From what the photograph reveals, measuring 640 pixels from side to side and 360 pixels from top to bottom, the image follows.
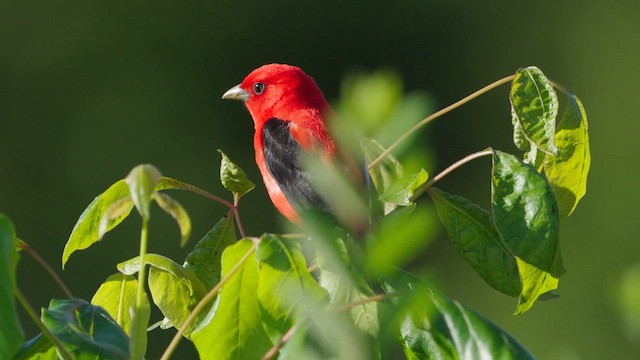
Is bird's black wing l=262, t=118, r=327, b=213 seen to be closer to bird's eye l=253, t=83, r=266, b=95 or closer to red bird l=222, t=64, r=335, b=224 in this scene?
red bird l=222, t=64, r=335, b=224

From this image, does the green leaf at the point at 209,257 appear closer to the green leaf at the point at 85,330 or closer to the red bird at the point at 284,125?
the green leaf at the point at 85,330

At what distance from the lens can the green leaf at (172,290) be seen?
1.56m

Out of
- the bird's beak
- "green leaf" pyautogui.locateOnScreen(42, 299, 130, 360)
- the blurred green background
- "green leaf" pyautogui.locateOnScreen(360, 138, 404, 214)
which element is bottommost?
the blurred green background

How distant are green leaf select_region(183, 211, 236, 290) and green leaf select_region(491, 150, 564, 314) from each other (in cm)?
45

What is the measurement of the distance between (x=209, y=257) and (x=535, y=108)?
0.53 m

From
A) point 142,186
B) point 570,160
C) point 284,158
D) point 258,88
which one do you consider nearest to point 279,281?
point 142,186

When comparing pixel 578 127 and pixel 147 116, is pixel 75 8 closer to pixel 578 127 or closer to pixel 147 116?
pixel 147 116

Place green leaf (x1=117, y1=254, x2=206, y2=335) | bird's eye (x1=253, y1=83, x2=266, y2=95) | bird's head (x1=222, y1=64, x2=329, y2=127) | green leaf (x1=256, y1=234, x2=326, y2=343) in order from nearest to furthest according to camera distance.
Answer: green leaf (x1=256, y1=234, x2=326, y2=343)
green leaf (x1=117, y1=254, x2=206, y2=335)
bird's head (x1=222, y1=64, x2=329, y2=127)
bird's eye (x1=253, y1=83, x2=266, y2=95)

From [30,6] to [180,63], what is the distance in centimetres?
170

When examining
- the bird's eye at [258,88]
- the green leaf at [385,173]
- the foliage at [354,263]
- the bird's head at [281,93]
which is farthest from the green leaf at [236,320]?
the bird's eye at [258,88]

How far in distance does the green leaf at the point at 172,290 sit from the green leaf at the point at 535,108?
0.50m

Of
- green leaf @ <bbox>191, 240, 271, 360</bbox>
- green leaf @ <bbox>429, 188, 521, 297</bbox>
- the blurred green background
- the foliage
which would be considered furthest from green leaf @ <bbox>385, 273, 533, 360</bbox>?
the blurred green background

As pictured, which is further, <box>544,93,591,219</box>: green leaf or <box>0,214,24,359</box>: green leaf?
<box>544,93,591,219</box>: green leaf

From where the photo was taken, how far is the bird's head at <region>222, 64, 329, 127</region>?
3.18 metres
